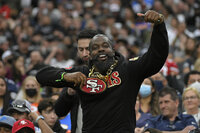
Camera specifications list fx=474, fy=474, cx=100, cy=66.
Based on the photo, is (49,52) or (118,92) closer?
(118,92)

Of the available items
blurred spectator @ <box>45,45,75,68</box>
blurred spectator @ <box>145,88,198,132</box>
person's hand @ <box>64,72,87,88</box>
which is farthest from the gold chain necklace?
blurred spectator @ <box>45,45,75,68</box>

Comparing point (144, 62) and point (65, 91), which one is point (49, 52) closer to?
point (65, 91)

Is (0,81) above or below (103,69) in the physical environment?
below

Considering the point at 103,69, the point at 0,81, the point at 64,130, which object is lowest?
the point at 64,130

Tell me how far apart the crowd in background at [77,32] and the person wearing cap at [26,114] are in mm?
2305

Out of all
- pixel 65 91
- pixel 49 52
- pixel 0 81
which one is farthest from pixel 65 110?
pixel 49 52

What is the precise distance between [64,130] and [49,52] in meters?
7.40

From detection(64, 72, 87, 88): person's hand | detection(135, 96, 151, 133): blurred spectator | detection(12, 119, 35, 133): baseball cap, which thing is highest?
detection(64, 72, 87, 88): person's hand

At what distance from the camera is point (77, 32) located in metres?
16.4

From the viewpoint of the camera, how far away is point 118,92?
434 cm

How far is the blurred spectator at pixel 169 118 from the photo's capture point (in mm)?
6891

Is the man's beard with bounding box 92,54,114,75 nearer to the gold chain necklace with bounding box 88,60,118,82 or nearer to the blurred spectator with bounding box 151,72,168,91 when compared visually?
the gold chain necklace with bounding box 88,60,118,82

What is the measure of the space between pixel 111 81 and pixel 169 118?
2.94 meters

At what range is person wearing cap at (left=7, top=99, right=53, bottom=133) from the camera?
624cm
